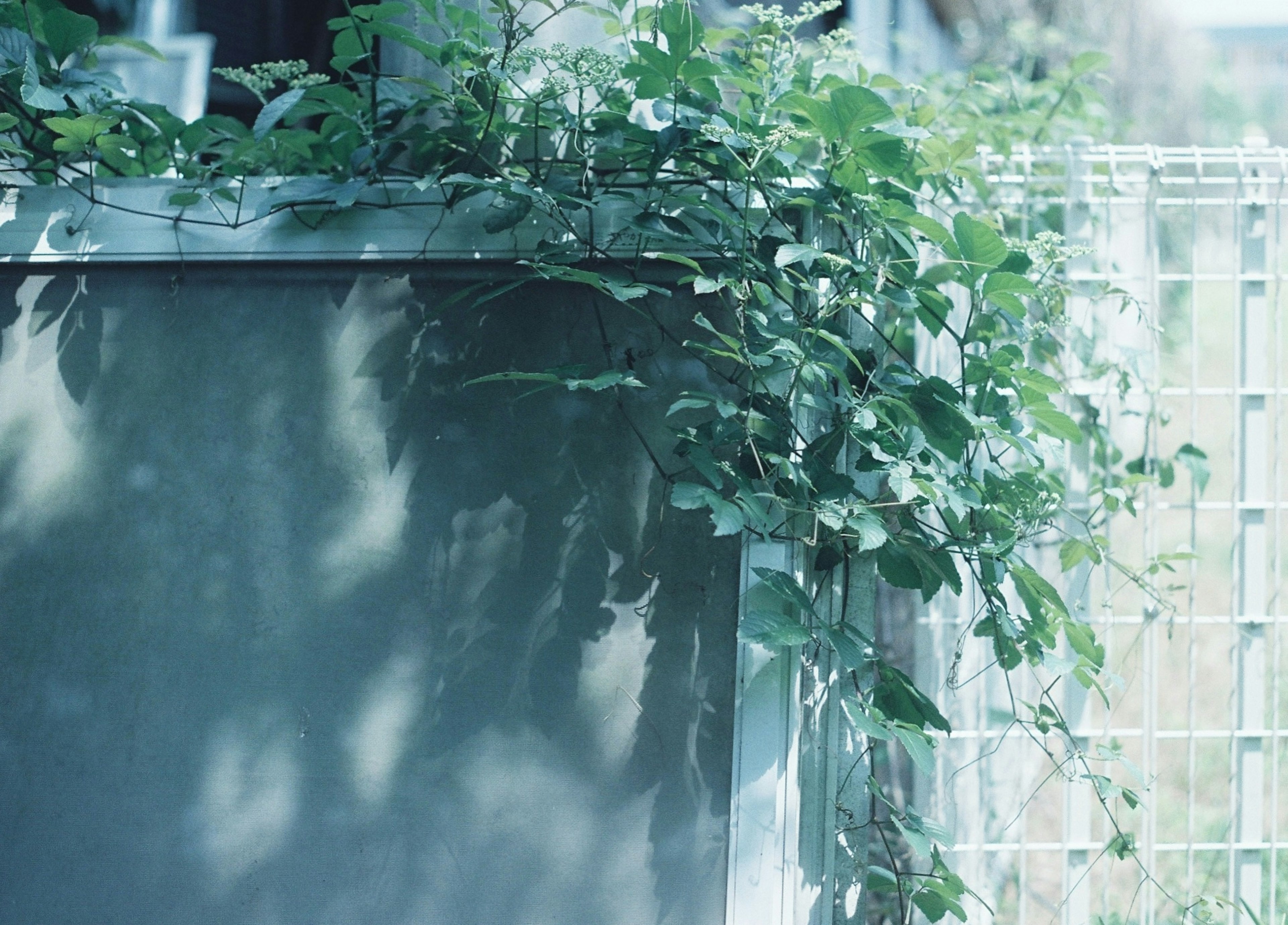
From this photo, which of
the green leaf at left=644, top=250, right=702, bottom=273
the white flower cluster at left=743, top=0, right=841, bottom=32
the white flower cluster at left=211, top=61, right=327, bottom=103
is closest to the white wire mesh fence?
the white flower cluster at left=743, top=0, right=841, bottom=32

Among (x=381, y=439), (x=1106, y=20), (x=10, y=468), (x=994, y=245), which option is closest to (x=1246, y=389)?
(x=994, y=245)

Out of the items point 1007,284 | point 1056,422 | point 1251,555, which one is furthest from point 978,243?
point 1251,555

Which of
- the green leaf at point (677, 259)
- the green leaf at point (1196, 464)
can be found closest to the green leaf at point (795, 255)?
the green leaf at point (677, 259)

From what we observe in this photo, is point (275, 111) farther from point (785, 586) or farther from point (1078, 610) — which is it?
point (1078, 610)

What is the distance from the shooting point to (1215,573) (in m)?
5.30

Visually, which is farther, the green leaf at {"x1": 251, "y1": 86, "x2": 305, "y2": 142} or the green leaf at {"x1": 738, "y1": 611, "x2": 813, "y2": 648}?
the green leaf at {"x1": 251, "y1": 86, "x2": 305, "y2": 142}

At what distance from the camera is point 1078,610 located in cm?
196

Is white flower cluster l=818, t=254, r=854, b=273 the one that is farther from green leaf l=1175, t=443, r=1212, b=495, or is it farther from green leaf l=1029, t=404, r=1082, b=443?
green leaf l=1175, t=443, r=1212, b=495

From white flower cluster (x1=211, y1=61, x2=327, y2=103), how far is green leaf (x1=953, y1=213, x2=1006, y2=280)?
43.1 inches

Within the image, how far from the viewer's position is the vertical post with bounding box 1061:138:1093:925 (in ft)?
6.71

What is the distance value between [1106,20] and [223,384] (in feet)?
24.5

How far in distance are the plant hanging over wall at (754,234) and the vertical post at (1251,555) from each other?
393mm

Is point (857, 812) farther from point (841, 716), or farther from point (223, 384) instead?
point (223, 384)

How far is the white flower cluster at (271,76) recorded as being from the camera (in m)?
1.73
